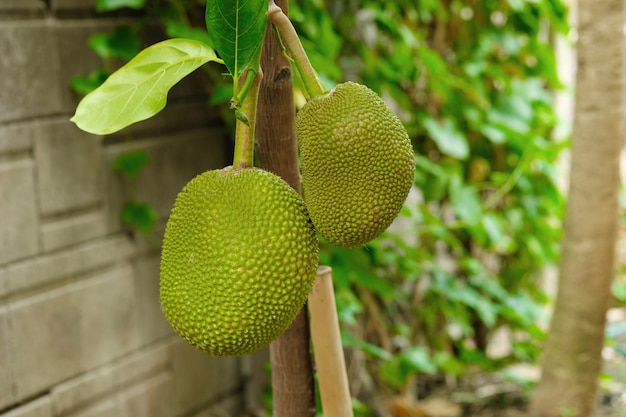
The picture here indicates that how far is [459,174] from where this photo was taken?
164 centimetres

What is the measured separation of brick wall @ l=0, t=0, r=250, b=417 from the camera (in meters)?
1.08

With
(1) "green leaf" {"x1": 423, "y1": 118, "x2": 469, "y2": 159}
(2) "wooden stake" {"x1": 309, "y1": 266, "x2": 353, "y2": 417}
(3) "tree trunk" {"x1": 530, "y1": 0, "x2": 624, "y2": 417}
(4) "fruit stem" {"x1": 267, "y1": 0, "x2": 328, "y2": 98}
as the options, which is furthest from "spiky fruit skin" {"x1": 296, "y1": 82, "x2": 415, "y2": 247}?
(1) "green leaf" {"x1": 423, "y1": 118, "x2": 469, "y2": 159}

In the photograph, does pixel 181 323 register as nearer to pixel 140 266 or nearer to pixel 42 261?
pixel 42 261

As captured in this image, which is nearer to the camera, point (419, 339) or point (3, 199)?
point (3, 199)

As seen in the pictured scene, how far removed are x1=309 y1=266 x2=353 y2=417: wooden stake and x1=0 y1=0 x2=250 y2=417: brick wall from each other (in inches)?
25.1

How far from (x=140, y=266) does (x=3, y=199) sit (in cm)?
31

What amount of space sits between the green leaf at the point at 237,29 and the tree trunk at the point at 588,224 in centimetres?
98

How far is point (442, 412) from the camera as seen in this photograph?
1587 millimetres

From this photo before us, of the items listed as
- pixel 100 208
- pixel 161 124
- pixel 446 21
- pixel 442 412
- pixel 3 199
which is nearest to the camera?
pixel 3 199

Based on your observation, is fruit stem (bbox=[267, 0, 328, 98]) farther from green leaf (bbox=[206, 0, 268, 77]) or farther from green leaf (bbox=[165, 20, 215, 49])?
green leaf (bbox=[165, 20, 215, 49])

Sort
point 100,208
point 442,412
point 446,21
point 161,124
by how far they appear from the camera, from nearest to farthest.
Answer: point 100,208, point 161,124, point 442,412, point 446,21

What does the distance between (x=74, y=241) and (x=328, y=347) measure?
0.71m

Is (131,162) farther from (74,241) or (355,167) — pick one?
(355,167)

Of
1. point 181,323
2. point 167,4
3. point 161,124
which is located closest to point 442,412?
point 161,124
